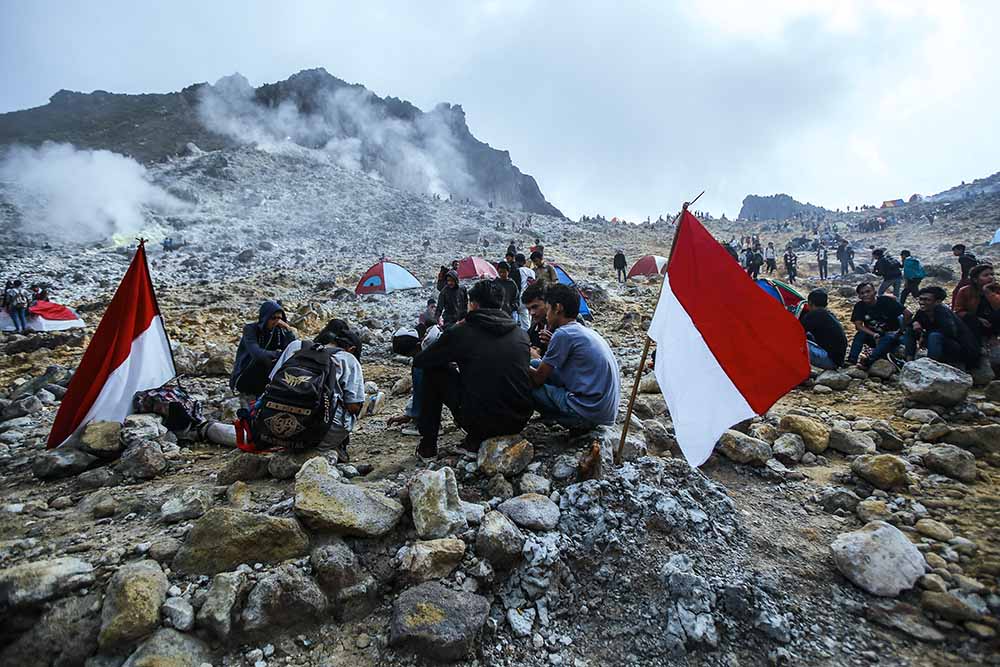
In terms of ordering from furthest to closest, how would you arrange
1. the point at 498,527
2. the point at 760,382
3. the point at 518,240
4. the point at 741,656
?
the point at 518,240
the point at 760,382
the point at 498,527
the point at 741,656

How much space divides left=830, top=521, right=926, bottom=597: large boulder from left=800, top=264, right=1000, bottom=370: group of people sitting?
13.0 ft

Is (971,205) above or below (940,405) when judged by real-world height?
above

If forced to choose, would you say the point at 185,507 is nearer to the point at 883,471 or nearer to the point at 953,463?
the point at 883,471

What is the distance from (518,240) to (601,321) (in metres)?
17.3

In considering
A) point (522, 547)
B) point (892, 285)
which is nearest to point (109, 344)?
point (522, 547)

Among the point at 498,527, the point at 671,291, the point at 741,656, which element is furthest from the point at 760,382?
the point at 498,527

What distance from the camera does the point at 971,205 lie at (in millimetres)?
27422

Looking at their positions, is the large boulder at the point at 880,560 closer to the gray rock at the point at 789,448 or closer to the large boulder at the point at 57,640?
the gray rock at the point at 789,448

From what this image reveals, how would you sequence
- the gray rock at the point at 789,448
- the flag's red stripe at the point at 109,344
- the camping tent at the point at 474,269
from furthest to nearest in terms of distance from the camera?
the camping tent at the point at 474,269, the flag's red stripe at the point at 109,344, the gray rock at the point at 789,448

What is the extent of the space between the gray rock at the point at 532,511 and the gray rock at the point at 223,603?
50.3 inches

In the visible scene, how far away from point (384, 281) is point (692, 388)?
36.7 feet

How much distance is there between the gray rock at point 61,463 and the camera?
3.27m

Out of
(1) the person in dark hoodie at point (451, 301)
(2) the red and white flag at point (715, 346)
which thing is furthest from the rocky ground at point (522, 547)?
(1) the person in dark hoodie at point (451, 301)

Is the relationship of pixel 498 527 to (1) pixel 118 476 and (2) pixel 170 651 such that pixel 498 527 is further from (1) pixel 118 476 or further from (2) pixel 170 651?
(1) pixel 118 476
